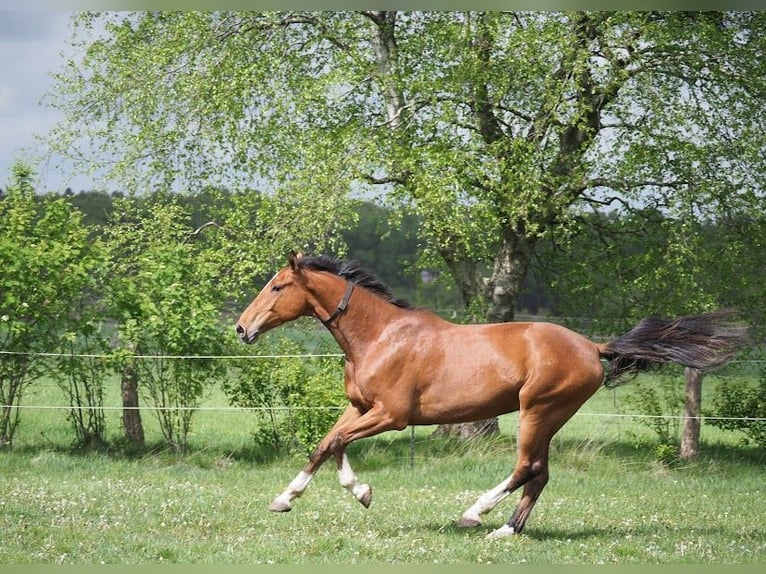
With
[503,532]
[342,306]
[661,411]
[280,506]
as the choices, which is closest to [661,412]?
[661,411]

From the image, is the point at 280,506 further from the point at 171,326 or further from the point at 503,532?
the point at 171,326

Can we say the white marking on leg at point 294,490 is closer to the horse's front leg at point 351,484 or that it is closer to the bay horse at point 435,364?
the bay horse at point 435,364

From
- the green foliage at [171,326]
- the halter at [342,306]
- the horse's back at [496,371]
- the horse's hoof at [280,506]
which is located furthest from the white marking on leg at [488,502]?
the green foliage at [171,326]

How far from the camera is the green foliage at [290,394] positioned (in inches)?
455

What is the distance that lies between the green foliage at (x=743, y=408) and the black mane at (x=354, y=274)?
20.2ft

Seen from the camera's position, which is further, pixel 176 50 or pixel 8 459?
pixel 176 50

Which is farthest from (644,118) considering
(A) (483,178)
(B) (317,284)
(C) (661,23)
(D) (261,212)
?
(B) (317,284)

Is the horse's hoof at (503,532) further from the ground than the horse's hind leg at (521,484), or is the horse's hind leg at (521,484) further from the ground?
the horse's hind leg at (521,484)

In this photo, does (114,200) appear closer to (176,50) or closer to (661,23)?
(176,50)

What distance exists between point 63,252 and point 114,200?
209 cm

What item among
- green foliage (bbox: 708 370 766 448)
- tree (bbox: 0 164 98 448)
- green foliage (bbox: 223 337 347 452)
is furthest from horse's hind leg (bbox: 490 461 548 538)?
tree (bbox: 0 164 98 448)

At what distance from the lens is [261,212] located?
1237 centimetres

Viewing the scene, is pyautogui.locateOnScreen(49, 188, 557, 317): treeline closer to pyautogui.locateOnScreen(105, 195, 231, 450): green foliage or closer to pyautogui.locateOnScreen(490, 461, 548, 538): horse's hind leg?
pyautogui.locateOnScreen(105, 195, 231, 450): green foliage

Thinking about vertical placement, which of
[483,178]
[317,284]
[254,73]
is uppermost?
[254,73]
